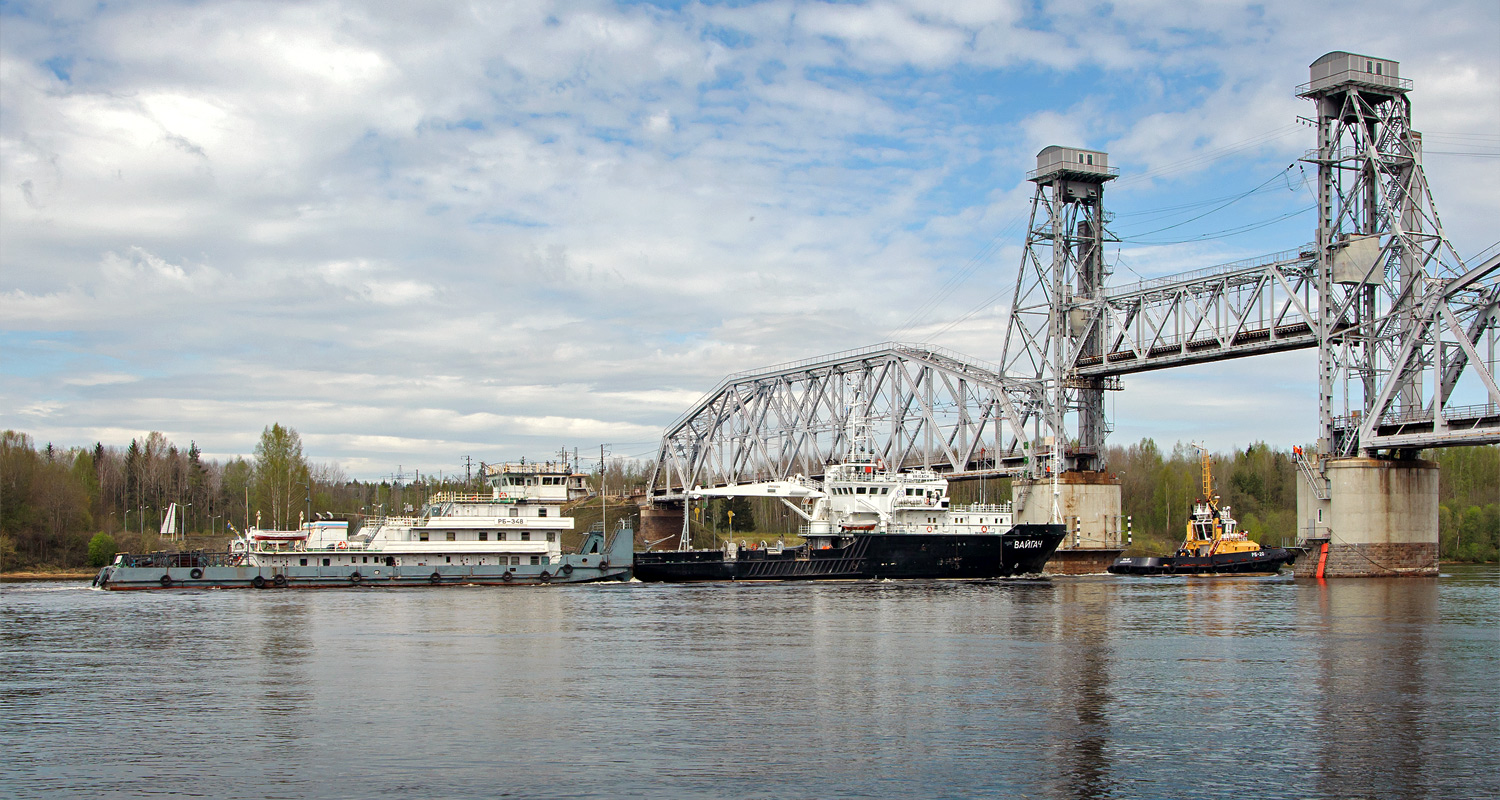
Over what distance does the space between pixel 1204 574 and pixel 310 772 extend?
8628cm

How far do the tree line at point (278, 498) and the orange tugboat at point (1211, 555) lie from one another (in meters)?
19.9

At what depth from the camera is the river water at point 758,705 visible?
20.1 metres

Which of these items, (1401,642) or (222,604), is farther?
(222,604)

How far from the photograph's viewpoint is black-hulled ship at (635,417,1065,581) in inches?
3115

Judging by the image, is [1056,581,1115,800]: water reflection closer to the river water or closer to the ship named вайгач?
the river water

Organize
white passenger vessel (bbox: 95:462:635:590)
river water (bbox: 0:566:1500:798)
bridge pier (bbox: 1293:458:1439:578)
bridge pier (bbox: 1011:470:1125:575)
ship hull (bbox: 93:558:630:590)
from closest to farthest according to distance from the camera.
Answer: river water (bbox: 0:566:1500:798) < ship hull (bbox: 93:558:630:590) < white passenger vessel (bbox: 95:462:635:590) < bridge pier (bbox: 1293:458:1439:578) < bridge pier (bbox: 1011:470:1125:575)

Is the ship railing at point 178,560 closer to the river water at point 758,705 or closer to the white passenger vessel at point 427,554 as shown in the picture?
the white passenger vessel at point 427,554

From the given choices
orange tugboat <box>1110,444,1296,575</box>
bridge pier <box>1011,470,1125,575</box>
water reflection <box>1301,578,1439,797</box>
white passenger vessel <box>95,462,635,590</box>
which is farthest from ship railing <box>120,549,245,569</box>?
orange tugboat <box>1110,444,1296,575</box>

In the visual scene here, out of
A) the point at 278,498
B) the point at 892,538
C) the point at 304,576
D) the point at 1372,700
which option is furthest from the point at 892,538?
the point at 278,498

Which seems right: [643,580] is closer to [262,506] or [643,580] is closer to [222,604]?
[222,604]

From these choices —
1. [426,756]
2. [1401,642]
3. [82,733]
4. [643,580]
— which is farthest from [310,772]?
[643,580]

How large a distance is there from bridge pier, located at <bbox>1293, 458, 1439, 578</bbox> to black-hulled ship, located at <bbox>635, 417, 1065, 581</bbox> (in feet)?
55.8

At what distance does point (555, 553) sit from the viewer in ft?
247

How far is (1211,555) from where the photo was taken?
96.6 m
